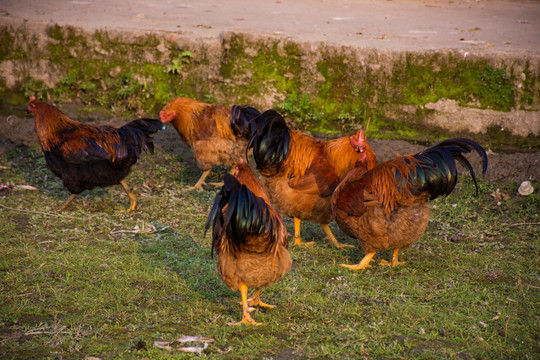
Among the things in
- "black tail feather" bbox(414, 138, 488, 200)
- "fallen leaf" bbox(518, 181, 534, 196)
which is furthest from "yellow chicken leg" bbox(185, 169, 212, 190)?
"fallen leaf" bbox(518, 181, 534, 196)

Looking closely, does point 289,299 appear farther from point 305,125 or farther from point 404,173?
point 305,125

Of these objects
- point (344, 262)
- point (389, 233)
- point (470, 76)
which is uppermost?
point (470, 76)

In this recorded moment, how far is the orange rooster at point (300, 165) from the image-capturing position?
5777mm

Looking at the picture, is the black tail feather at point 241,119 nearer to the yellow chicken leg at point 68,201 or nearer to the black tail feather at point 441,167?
Answer: the yellow chicken leg at point 68,201

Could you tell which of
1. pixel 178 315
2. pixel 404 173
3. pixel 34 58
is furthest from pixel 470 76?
pixel 34 58

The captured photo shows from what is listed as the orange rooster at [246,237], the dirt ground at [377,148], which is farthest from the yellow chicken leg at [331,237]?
the dirt ground at [377,148]

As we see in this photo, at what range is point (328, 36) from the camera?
9188 millimetres

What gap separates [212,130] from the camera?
7.52 m

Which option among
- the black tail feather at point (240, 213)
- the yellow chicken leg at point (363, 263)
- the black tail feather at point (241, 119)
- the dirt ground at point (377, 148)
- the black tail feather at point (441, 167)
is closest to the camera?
the black tail feather at point (240, 213)

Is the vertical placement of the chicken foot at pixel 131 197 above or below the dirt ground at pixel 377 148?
below

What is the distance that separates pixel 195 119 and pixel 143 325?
3.86 m

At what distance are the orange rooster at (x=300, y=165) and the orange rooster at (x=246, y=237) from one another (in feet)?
4.57

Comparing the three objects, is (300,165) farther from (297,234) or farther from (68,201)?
(68,201)

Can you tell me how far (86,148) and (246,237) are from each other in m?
3.30
